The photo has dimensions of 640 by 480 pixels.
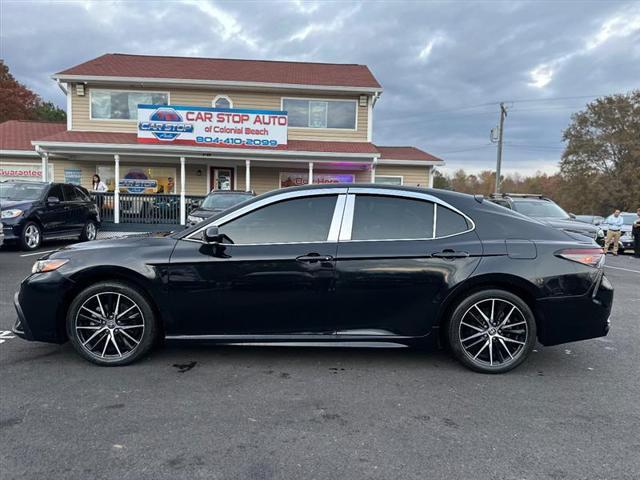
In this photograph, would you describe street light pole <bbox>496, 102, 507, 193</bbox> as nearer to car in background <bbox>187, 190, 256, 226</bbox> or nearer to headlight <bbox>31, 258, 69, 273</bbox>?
car in background <bbox>187, 190, 256, 226</bbox>

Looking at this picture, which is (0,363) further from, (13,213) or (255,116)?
(255,116)

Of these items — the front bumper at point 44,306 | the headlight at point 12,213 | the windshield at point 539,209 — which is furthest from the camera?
the windshield at point 539,209

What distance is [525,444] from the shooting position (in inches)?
111

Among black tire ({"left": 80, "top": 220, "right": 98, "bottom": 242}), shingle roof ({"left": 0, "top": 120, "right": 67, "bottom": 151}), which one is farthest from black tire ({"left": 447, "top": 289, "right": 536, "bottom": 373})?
shingle roof ({"left": 0, "top": 120, "right": 67, "bottom": 151})

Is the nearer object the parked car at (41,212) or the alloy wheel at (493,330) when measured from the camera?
the alloy wheel at (493,330)

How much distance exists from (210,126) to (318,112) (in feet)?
15.3

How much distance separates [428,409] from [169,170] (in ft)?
59.2

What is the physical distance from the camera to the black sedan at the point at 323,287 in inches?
150

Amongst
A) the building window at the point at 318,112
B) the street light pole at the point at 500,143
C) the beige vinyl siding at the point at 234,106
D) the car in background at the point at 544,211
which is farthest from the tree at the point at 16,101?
the car in background at the point at 544,211

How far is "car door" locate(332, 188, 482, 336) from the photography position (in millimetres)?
3803

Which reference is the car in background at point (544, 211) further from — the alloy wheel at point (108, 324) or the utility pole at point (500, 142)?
the utility pole at point (500, 142)

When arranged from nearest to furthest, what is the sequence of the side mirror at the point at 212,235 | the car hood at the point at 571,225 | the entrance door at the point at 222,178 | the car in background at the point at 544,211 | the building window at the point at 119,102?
the side mirror at the point at 212,235, the car hood at the point at 571,225, the car in background at the point at 544,211, the building window at the point at 119,102, the entrance door at the point at 222,178

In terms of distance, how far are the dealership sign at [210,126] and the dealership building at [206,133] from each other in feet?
0.12

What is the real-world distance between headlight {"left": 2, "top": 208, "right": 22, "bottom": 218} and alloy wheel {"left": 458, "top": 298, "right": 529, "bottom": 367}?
1027 centimetres
